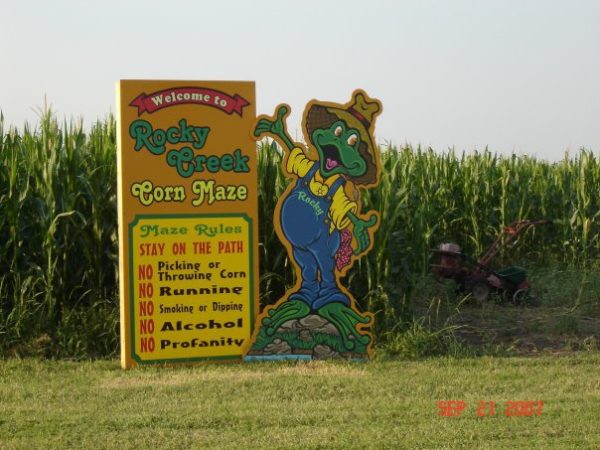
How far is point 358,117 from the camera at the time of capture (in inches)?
374

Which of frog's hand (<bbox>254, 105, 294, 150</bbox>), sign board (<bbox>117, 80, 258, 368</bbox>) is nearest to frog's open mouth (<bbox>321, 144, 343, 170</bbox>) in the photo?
frog's hand (<bbox>254, 105, 294, 150</bbox>)

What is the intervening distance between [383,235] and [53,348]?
11.8ft

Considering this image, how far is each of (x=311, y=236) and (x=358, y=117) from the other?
1.28m

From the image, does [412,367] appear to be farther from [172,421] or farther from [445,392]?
[172,421]

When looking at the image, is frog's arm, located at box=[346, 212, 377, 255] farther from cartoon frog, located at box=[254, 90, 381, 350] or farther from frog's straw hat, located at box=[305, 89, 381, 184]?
frog's straw hat, located at box=[305, 89, 381, 184]

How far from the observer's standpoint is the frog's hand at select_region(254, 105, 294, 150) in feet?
30.5

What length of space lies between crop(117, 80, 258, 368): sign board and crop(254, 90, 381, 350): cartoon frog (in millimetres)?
382

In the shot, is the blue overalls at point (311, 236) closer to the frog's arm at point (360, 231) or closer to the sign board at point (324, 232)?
the sign board at point (324, 232)

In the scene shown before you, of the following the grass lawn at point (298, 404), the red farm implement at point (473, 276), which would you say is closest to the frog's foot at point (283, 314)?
the grass lawn at point (298, 404)

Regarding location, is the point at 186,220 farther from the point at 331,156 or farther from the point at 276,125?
the point at 331,156

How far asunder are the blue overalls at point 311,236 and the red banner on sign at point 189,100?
987mm
